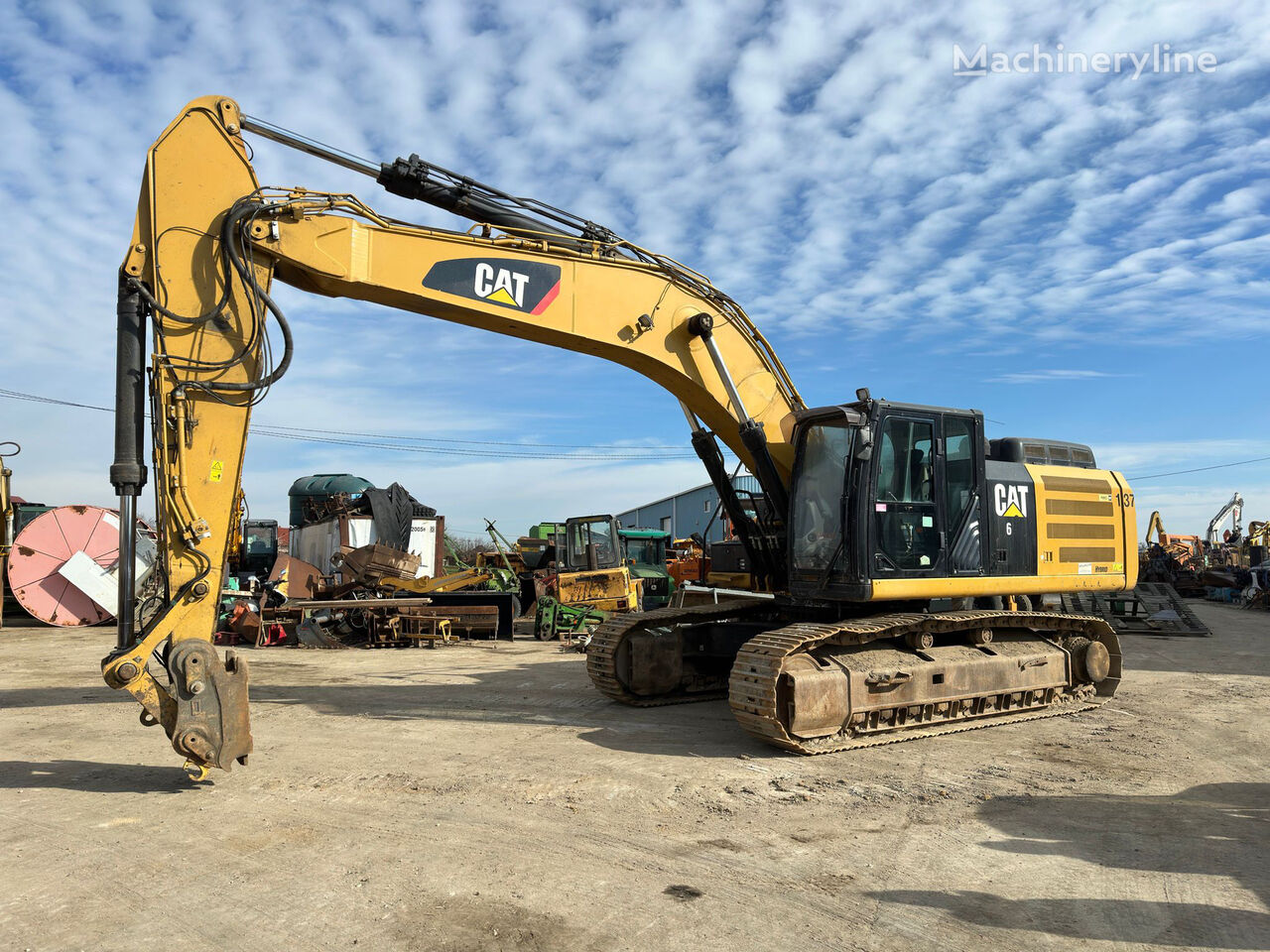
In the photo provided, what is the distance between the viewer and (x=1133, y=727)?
828cm

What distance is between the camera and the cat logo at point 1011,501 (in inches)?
340

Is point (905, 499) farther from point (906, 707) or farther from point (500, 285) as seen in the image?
point (500, 285)

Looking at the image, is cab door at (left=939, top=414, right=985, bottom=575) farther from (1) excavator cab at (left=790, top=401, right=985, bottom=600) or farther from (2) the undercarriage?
(2) the undercarriage

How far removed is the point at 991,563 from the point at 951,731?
165 centimetres

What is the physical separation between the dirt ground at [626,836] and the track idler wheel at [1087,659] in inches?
16.0

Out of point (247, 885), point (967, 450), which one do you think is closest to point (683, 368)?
point (967, 450)

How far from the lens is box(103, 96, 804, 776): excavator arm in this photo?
5.89 metres

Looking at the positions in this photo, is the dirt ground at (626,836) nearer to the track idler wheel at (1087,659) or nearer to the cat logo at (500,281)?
the track idler wheel at (1087,659)

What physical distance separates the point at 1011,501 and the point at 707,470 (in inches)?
117

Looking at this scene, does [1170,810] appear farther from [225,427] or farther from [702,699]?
[225,427]

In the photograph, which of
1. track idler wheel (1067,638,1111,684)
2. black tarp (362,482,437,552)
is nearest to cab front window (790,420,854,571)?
track idler wheel (1067,638,1111,684)

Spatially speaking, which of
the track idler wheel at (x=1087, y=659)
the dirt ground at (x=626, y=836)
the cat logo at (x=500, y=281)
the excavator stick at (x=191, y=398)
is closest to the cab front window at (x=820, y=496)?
the dirt ground at (x=626, y=836)

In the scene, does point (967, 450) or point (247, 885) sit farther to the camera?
point (967, 450)

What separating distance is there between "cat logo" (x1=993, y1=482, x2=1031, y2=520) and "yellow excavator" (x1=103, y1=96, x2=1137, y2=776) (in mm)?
30
